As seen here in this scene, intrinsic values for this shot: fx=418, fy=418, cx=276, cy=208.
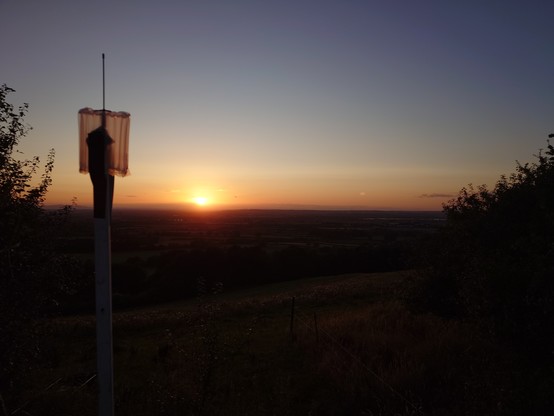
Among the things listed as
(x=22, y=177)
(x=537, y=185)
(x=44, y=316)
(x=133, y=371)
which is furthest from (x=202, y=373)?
(x=537, y=185)

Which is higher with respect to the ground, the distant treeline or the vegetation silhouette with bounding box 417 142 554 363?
the vegetation silhouette with bounding box 417 142 554 363

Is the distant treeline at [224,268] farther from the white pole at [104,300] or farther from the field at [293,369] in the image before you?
the white pole at [104,300]

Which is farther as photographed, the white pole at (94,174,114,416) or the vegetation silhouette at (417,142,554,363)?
the vegetation silhouette at (417,142,554,363)

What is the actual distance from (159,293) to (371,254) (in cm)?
3141

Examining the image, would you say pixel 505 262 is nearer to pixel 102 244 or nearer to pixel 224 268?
pixel 102 244

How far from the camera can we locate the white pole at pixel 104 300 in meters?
3.39

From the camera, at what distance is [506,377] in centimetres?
775

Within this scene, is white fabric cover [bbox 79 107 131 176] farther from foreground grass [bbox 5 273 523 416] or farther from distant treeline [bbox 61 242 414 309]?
distant treeline [bbox 61 242 414 309]

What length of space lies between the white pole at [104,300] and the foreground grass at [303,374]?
3576 millimetres

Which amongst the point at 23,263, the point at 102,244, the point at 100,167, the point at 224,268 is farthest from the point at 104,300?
the point at 224,268

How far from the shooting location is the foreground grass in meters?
7.62

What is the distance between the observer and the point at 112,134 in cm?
338

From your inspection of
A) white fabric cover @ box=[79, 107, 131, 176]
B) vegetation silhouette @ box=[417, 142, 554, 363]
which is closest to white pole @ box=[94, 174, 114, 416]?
white fabric cover @ box=[79, 107, 131, 176]

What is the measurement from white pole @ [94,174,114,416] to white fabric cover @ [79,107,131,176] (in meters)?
0.13
